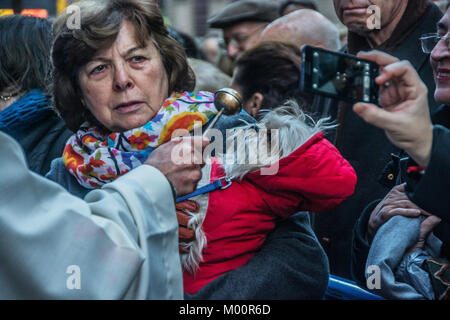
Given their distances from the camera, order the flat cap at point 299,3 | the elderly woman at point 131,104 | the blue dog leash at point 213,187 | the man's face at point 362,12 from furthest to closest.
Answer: the flat cap at point 299,3, the man's face at point 362,12, the elderly woman at point 131,104, the blue dog leash at point 213,187

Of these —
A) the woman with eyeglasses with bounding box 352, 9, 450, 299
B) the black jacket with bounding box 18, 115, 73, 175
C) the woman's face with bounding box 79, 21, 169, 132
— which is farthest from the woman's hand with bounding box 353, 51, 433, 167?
the black jacket with bounding box 18, 115, 73, 175

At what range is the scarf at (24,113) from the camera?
233 cm

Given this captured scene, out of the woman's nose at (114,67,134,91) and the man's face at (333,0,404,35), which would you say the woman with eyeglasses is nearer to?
the man's face at (333,0,404,35)

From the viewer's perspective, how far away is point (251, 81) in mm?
2605

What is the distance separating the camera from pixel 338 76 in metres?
1.25

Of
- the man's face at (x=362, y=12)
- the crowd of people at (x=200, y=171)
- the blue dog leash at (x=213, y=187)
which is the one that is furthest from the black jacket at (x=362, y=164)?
the blue dog leash at (x=213, y=187)

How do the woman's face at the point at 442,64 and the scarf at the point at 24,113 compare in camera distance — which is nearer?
the woman's face at the point at 442,64

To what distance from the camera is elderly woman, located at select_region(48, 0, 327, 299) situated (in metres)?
1.69

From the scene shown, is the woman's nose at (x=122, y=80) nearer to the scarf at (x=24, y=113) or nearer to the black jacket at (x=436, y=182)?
the scarf at (x=24, y=113)

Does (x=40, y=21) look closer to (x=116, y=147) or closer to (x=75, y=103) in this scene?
(x=75, y=103)

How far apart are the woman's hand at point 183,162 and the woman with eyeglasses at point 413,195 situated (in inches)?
17.9

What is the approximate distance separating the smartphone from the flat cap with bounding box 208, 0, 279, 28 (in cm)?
286
